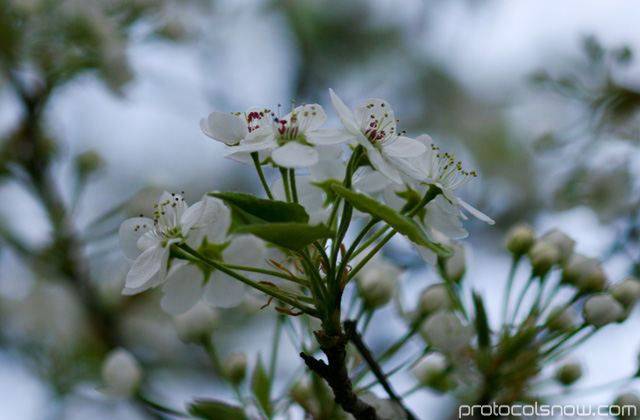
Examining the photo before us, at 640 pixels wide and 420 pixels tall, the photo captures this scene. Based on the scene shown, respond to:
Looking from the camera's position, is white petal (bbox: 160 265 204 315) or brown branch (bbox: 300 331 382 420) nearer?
brown branch (bbox: 300 331 382 420)

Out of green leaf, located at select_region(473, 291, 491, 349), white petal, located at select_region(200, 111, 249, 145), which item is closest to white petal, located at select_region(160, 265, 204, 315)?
white petal, located at select_region(200, 111, 249, 145)

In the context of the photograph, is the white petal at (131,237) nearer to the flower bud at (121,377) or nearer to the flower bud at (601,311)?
the flower bud at (121,377)

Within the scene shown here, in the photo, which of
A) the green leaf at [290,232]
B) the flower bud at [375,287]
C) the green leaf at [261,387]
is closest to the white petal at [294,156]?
the green leaf at [290,232]

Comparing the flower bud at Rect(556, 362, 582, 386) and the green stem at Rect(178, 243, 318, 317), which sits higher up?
the green stem at Rect(178, 243, 318, 317)

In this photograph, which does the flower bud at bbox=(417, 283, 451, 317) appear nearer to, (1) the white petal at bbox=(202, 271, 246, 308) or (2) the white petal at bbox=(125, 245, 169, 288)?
(1) the white petal at bbox=(202, 271, 246, 308)

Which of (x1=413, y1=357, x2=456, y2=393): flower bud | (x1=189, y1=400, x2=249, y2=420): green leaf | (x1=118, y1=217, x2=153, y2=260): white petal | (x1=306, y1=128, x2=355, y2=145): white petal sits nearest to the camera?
(x1=306, y1=128, x2=355, y2=145): white petal

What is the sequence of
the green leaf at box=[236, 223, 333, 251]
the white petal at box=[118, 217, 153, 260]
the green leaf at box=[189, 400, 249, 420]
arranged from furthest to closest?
the green leaf at box=[189, 400, 249, 420]
the white petal at box=[118, 217, 153, 260]
the green leaf at box=[236, 223, 333, 251]

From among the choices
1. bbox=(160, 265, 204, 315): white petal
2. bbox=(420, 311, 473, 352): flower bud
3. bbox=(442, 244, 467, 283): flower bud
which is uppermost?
bbox=(442, 244, 467, 283): flower bud
